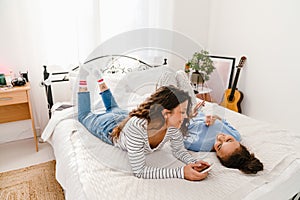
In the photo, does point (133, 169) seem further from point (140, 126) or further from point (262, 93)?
point (262, 93)

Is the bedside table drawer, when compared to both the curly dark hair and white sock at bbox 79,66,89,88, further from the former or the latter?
the curly dark hair

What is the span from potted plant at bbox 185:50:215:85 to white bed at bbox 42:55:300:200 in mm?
250

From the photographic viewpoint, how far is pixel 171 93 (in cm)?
97

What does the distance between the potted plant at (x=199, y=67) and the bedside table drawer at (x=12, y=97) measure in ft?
4.73

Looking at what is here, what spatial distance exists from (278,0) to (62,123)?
224cm

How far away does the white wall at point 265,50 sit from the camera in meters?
2.14

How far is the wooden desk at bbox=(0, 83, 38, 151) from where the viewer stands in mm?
1928

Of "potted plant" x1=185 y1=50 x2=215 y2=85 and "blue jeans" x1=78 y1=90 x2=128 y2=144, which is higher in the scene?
"potted plant" x1=185 y1=50 x2=215 y2=85

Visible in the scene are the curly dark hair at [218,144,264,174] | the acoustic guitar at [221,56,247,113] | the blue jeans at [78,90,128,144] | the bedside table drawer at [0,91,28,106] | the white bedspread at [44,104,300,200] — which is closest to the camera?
the white bedspread at [44,104,300,200]

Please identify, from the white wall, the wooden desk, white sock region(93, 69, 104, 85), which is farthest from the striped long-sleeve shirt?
the white wall

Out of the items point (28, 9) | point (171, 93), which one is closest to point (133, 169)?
point (171, 93)

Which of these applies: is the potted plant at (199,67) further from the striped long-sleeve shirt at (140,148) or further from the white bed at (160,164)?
the striped long-sleeve shirt at (140,148)

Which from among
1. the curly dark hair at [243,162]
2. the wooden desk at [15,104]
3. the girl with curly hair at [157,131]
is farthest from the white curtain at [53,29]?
the curly dark hair at [243,162]

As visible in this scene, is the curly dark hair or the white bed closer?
the white bed
